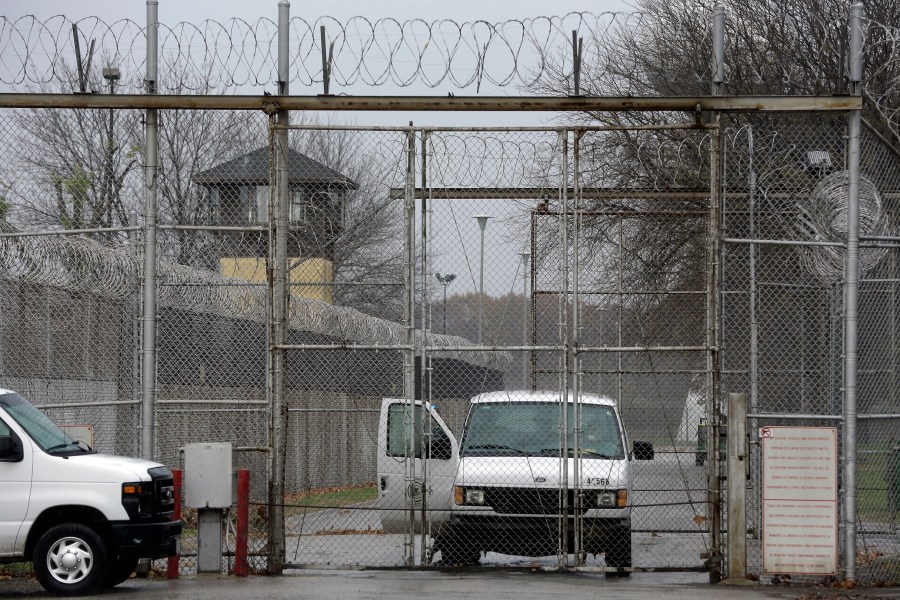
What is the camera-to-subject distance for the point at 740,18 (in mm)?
27953

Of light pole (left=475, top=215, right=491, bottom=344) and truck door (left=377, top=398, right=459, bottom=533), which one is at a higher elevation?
light pole (left=475, top=215, right=491, bottom=344)

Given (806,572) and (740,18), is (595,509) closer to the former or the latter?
(806,572)

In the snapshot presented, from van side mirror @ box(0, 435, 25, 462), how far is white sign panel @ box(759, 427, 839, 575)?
653 cm

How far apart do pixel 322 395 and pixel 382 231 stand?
5.53 m

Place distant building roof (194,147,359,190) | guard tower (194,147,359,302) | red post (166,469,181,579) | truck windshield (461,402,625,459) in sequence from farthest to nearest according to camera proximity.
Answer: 1. distant building roof (194,147,359,190)
2. guard tower (194,147,359,302)
3. truck windshield (461,402,625,459)
4. red post (166,469,181,579)

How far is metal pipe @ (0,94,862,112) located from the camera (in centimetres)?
1211

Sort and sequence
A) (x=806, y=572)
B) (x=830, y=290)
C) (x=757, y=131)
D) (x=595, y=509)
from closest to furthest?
(x=806, y=572) → (x=595, y=509) → (x=830, y=290) → (x=757, y=131)

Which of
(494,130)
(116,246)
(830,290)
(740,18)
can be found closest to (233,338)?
(116,246)

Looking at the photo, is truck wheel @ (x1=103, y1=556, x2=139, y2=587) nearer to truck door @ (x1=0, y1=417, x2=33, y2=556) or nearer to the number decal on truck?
truck door @ (x1=0, y1=417, x2=33, y2=556)

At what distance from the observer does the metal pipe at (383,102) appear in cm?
1211

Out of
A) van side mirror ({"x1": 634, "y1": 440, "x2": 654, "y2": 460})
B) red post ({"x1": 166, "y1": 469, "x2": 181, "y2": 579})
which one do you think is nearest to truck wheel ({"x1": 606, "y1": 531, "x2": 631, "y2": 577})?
van side mirror ({"x1": 634, "y1": 440, "x2": 654, "y2": 460})

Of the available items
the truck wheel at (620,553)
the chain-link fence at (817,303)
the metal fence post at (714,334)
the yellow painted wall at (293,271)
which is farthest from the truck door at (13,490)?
the chain-link fence at (817,303)

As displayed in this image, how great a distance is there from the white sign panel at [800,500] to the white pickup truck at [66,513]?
17.9 feet

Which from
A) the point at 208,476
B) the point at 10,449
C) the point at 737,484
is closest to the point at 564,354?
the point at 737,484
